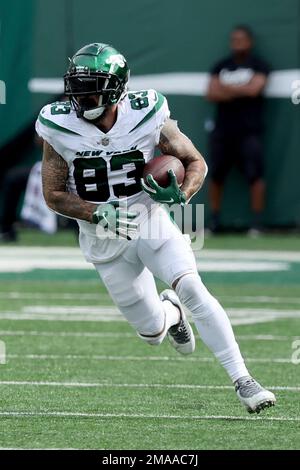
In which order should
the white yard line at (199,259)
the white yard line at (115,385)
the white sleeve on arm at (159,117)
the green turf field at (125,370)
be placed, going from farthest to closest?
the white yard line at (199,259), the white yard line at (115,385), the white sleeve on arm at (159,117), the green turf field at (125,370)

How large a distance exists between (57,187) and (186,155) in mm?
501

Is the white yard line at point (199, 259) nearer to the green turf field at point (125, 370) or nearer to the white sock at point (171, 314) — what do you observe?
the green turf field at point (125, 370)

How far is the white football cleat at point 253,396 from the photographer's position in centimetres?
425

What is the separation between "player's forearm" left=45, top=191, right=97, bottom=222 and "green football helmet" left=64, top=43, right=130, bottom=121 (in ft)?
1.00

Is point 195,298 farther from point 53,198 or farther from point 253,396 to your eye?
point 53,198

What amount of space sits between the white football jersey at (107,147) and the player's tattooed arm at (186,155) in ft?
0.12

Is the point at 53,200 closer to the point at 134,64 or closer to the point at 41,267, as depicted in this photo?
the point at 41,267

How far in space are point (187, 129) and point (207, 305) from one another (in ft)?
24.6

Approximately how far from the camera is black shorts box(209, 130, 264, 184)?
37.3ft

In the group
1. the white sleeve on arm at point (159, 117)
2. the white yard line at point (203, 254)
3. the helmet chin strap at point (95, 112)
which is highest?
the helmet chin strap at point (95, 112)

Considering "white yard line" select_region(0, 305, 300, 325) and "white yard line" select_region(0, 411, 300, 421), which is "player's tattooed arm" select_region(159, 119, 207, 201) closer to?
"white yard line" select_region(0, 411, 300, 421)

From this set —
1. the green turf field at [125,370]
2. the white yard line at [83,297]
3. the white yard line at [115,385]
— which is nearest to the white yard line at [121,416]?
the green turf field at [125,370]

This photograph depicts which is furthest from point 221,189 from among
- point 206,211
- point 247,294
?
point 247,294

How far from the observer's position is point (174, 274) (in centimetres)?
449
